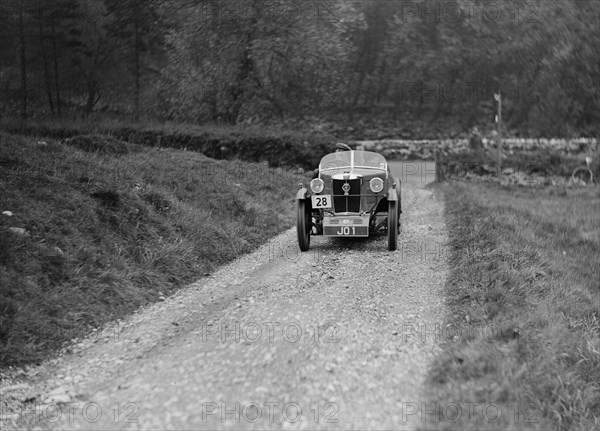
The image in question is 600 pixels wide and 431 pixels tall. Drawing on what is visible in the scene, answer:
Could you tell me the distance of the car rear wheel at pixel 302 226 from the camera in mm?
9359

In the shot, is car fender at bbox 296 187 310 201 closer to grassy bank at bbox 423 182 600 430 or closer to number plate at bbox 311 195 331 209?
number plate at bbox 311 195 331 209

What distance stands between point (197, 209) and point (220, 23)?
2247 cm

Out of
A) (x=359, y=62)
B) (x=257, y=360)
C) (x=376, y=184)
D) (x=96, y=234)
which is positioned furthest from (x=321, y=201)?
(x=359, y=62)

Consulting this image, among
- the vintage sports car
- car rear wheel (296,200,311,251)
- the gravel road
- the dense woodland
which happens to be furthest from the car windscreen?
the dense woodland

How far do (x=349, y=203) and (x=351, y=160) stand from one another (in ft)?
3.63

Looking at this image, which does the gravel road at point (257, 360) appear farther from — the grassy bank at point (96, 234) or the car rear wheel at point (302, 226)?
the car rear wheel at point (302, 226)

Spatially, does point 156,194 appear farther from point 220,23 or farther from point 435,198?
point 220,23

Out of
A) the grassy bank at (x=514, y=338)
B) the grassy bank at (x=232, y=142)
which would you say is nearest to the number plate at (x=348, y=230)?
the grassy bank at (x=514, y=338)

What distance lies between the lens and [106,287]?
6477mm

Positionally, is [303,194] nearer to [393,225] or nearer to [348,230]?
[348,230]

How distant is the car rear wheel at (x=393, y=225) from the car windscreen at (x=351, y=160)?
1.52 metres

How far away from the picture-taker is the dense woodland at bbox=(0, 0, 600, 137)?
27.0 m

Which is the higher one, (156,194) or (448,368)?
(156,194)

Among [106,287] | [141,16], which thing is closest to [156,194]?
[106,287]
